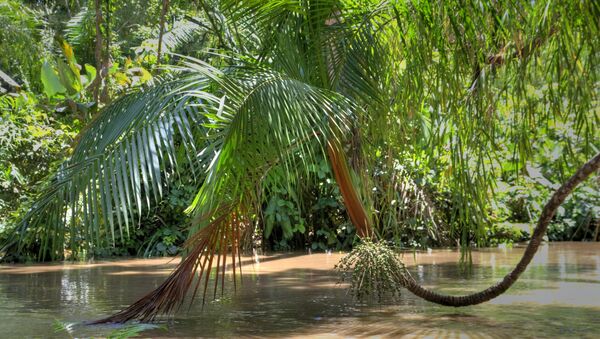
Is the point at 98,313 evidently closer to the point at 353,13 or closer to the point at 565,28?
the point at 353,13

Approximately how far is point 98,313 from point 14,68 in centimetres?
1698

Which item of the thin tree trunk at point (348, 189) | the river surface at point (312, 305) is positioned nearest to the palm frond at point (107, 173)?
the river surface at point (312, 305)

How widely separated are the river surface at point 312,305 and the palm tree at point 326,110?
0.33 m

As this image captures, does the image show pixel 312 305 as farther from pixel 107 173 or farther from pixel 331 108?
pixel 107 173

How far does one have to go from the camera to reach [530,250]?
5562mm

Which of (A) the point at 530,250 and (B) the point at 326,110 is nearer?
(B) the point at 326,110

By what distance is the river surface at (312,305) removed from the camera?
5.29 meters

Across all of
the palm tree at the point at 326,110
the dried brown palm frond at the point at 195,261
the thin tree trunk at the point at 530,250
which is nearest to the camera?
the palm tree at the point at 326,110

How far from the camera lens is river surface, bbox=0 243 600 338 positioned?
529cm

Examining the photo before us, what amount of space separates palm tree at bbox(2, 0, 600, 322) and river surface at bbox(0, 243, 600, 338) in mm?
327

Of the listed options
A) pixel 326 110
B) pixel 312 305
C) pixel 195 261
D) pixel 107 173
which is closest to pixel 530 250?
A: pixel 326 110

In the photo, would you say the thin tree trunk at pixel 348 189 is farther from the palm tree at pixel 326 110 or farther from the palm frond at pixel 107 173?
the palm frond at pixel 107 173

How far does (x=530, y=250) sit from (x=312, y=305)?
1.94 m

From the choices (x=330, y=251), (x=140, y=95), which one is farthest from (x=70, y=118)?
(x=140, y=95)
